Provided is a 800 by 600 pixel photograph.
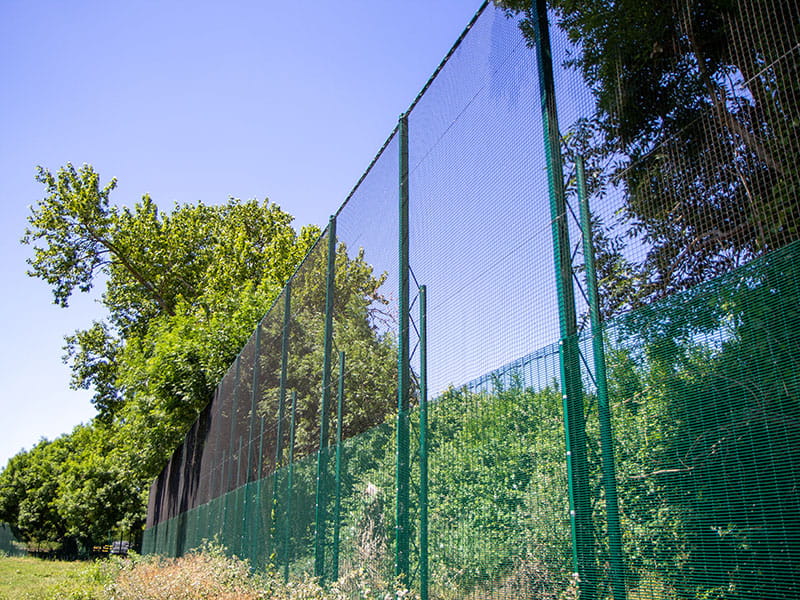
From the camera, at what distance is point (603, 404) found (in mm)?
2762

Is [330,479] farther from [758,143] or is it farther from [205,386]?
[205,386]

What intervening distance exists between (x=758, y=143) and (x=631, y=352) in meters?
0.83

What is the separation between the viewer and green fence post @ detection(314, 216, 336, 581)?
6.41 meters

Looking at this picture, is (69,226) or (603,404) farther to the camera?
(69,226)

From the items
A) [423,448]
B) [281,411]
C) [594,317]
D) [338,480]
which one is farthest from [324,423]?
[594,317]

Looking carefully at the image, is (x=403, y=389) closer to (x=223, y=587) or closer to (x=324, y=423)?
(x=324, y=423)

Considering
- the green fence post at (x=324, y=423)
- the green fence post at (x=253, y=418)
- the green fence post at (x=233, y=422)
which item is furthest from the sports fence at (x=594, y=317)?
the green fence post at (x=233, y=422)

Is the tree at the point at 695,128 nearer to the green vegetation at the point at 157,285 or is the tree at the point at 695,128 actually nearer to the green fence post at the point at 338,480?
the green fence post at the point at 338,480

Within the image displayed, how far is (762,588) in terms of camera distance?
203cm

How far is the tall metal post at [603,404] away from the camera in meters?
2.58

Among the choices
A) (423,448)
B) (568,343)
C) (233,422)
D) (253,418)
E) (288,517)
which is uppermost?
(233,422)

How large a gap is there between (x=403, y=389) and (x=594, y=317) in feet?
6.95

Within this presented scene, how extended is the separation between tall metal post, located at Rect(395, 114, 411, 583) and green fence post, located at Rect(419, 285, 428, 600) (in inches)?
8.8

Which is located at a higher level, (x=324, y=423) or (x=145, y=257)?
(x=145, y=257)
